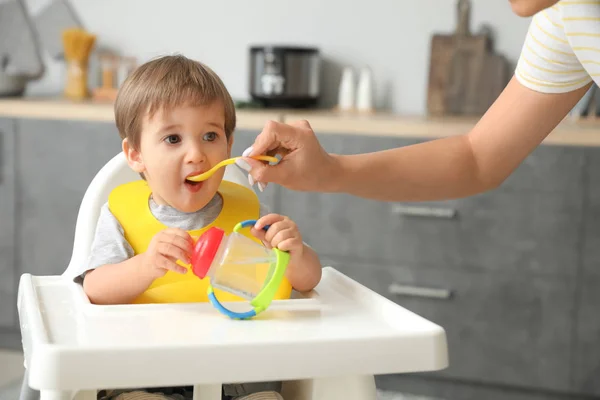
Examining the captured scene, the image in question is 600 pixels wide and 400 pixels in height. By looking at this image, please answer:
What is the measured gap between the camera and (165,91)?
4.48 ft

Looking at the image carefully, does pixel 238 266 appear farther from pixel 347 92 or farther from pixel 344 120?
pixel 347 92

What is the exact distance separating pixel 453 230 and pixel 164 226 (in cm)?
144

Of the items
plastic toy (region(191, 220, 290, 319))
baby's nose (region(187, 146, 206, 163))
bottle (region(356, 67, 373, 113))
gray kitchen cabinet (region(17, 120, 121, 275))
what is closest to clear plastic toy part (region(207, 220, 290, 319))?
plastic toy (region(191, 220, 290, 319))

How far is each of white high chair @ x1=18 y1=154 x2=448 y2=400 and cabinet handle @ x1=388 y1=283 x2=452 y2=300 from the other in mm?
1388

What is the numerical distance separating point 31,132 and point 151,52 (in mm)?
614

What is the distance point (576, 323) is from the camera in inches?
104

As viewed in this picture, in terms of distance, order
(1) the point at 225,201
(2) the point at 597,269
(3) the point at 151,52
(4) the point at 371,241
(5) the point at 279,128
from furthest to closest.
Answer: (3) the point at 151,52 < (4) the point at 371,241 < (2) the point at 597,269 < (1) the point at 225,201 < (5) the point at 279,128

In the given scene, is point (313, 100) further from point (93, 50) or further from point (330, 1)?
point (93, 50)

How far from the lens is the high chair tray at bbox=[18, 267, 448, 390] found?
102 cm

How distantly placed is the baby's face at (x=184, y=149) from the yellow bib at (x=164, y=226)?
47mm

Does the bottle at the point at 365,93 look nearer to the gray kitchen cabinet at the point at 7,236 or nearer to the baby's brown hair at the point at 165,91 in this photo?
the gray kitchen cabinet at the point at 7,236

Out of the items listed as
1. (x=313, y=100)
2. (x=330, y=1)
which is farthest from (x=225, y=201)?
(x=330, y=1)

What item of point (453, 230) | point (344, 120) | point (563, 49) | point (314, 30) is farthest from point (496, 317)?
point (563, 49)

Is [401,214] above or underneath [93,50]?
underneath
